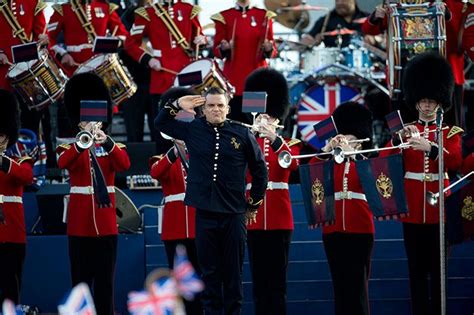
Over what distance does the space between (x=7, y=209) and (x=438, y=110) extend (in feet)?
9.65

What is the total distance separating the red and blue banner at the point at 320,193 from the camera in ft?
29.5

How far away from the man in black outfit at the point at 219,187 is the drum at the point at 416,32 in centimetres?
258

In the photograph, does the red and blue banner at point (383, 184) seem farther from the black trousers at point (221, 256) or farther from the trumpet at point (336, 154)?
the black trousers at point (221, 256)

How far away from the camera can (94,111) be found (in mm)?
9039

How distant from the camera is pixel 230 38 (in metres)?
11.6

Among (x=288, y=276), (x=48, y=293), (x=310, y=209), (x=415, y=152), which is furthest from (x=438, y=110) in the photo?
(x=48, y=293)

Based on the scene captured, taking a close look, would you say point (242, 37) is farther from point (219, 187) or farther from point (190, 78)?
point (219, 187)

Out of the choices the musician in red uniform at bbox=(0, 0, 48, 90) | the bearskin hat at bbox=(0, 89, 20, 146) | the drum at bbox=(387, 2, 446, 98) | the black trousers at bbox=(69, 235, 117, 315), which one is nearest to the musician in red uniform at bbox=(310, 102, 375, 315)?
the black trousers at bbox=(69, 235, 117, 315)

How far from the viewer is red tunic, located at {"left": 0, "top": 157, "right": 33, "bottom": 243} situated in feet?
30.0

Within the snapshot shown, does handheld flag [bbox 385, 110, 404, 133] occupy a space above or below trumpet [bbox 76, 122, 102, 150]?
above

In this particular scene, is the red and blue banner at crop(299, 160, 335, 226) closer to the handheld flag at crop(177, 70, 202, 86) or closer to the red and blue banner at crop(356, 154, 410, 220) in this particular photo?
the red and blue banner at crop(356, 154, 410, 220)

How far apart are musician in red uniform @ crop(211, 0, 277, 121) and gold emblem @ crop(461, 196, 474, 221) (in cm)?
302

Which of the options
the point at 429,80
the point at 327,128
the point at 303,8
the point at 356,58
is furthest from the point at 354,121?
the point at 303,8

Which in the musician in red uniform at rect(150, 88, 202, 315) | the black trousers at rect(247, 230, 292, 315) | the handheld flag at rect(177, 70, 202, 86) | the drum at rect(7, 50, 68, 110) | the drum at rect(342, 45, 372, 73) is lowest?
the black trousers at rect(247, 230, 292, 315)
